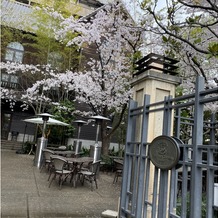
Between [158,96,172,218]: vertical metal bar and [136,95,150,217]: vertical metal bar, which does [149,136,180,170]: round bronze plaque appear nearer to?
[158,96,172,218]: vertical metal bar

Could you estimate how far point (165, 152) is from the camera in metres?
2.10

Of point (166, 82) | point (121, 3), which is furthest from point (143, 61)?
point (121, 3)

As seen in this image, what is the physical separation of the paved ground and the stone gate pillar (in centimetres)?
205

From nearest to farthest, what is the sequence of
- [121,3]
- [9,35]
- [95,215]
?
[95,215] → [121,3] → [9,35]

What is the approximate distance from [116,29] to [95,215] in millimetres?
7138

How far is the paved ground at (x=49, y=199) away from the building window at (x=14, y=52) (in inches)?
481

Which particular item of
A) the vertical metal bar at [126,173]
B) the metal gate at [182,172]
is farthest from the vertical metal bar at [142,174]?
the vertical metal bar at [126,173]

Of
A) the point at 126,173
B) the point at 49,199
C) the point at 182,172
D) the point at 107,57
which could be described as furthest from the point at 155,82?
the point at 107,57

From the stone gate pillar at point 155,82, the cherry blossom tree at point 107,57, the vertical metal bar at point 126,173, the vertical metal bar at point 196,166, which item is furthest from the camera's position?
the cherry blossom tree at point 107,57

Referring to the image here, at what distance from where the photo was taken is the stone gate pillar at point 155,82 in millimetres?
3225

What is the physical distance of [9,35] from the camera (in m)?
15.7

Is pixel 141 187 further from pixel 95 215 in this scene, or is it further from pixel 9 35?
pixel 9 35

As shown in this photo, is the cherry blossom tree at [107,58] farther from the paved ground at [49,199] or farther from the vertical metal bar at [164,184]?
the vertical metal bar at [164,184]

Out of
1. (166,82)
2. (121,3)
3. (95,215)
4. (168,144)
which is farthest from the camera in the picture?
(121,3)
